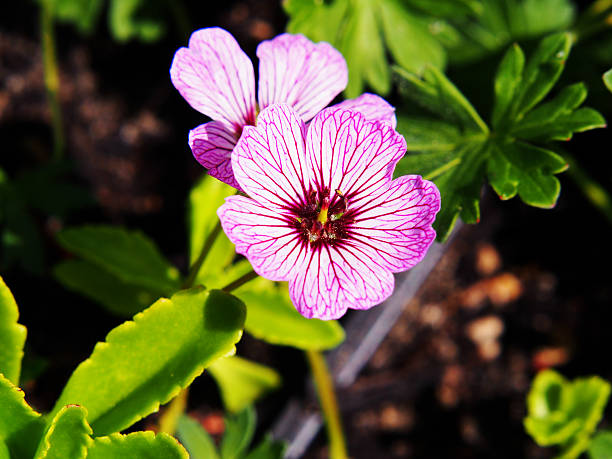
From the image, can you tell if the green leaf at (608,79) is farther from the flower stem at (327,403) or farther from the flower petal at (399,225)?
the flower stem at (327,403)

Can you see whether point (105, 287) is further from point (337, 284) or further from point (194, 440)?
point (337, 284)

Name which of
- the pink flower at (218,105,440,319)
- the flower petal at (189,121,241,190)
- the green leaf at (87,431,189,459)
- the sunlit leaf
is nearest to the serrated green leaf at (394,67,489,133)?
the sunlit leaf

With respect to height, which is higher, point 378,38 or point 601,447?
point 378,38

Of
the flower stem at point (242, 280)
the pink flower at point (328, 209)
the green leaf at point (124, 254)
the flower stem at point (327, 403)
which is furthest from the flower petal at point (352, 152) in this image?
the flower stem at point (327, 403)

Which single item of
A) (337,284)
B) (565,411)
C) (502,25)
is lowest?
(565,411)

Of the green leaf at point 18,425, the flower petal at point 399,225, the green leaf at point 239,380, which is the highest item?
the flower petal at point 399,225

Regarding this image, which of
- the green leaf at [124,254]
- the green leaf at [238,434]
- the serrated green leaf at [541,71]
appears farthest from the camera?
the green leaf at [238,434]

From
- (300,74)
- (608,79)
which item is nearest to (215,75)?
(300,74)
